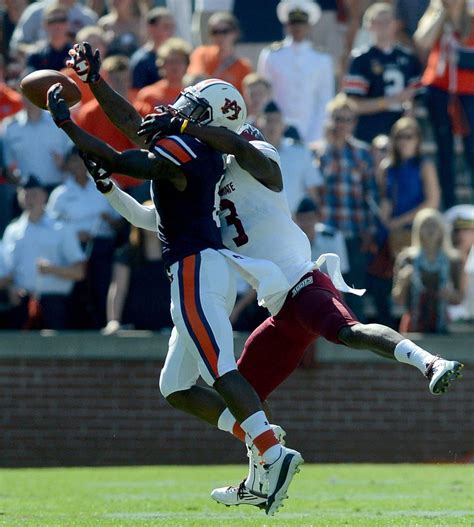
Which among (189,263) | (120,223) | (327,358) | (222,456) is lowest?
(222,456)

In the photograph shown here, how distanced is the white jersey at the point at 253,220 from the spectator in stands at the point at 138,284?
4453mm

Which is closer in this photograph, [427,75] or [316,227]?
[316,227]

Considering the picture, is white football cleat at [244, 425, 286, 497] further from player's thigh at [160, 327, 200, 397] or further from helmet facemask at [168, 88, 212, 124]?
Answer: helmet facemask at [168, 88, 212, 124]

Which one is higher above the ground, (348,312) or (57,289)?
(348,312)

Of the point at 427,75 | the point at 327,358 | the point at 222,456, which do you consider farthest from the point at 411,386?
the point at 427,75

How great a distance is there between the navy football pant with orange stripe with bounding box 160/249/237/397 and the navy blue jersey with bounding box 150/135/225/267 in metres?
0.06

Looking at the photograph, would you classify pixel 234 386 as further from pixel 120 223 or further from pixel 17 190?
pixel 17 190

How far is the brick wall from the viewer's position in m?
11.8

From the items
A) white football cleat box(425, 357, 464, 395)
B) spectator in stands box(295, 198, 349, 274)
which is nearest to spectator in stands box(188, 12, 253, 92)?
spectator in stands box(295, 198, 349, 274)

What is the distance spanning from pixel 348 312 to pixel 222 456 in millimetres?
5444

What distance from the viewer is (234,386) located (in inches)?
250

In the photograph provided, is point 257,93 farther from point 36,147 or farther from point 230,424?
point 230,424

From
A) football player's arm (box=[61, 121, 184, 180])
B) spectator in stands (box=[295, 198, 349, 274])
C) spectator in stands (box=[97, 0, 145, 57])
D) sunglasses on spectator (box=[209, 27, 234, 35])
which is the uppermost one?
football player's arm (box=[61, 121, 184, 180])

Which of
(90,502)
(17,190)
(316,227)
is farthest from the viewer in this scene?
(17,190)
